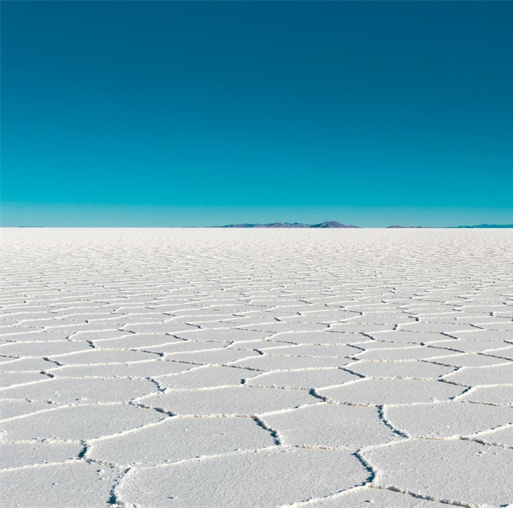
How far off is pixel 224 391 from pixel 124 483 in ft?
2.25

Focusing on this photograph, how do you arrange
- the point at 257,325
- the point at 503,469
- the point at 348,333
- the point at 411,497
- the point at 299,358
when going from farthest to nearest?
the point at 257,325 → the point at 348,333 → the point at 299,358 → the point at 503,469 → the point at 411,497

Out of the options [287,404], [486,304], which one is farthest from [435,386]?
[486,304]

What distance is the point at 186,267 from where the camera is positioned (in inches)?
264

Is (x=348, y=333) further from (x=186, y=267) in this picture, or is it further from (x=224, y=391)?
(x=186, y=267)

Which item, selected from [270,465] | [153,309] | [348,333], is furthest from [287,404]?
[153,309]

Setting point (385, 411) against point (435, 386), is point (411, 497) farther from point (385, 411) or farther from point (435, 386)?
point (435, 386)

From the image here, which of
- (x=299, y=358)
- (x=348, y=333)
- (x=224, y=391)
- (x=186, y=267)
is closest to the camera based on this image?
(x=224, y=391)

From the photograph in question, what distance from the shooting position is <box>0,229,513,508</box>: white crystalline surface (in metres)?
1.25

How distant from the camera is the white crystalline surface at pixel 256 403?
125cm

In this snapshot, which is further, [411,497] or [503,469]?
[503,469]

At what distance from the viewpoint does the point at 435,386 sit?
197 cm

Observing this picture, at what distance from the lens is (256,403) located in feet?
5.93

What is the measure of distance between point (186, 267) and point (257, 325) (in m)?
3.67

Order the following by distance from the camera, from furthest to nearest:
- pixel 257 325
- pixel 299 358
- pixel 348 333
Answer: pixel 257 325
pixel 348 333
pixel 299 358
